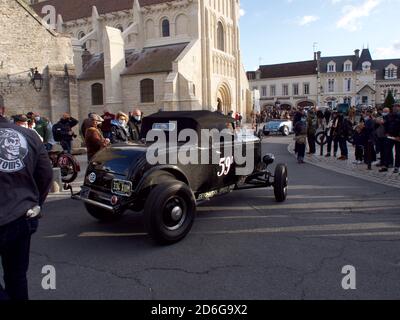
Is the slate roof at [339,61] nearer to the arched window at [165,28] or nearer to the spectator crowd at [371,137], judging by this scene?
the arched window at [165,28]

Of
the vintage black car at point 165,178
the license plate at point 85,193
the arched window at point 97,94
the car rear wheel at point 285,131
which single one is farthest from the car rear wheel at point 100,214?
the arched window at point 97,94

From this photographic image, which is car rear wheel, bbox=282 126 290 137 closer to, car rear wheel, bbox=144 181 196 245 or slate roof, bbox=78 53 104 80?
slate roof, bbox=78 53 104 80

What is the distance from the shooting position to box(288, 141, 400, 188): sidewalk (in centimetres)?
882

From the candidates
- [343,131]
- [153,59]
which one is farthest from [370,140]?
[153,59]

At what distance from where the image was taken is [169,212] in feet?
15.4

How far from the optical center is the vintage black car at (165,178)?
15.2 feet

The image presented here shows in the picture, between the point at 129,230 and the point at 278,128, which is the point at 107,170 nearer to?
the point at 129,230

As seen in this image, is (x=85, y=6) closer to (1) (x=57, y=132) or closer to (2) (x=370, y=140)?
(1) (x=57, y=132)

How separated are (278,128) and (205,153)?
19.5 metres

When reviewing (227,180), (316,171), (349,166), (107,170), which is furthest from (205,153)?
(349,166)

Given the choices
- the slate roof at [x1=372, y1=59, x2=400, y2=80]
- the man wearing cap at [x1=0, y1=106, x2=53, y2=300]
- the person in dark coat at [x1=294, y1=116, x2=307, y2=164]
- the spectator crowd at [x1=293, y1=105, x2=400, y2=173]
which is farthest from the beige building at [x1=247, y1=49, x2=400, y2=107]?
the man wearing cap at [x1=0, y1=106, x2=53, y2=300]

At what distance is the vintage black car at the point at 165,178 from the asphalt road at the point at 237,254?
1.21 feet

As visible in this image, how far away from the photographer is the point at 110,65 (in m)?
31.0

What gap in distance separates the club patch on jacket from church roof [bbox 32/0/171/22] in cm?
3460
